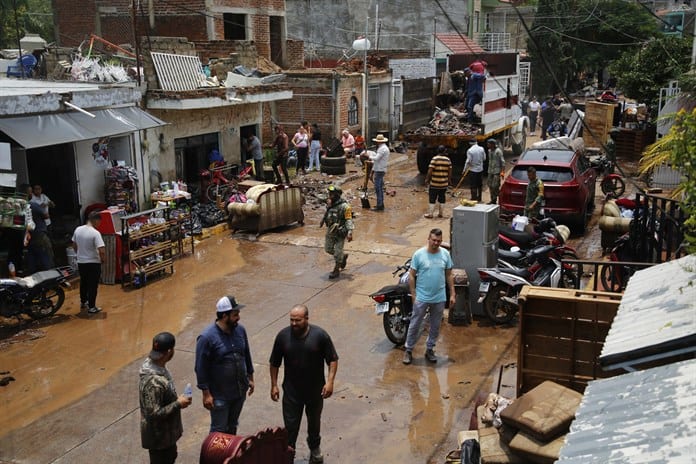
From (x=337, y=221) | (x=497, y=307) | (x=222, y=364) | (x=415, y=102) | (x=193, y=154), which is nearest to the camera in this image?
(x=222, y=364)

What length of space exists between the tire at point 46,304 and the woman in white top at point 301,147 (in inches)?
467

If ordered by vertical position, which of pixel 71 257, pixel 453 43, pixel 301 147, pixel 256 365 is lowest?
pixel 256 365

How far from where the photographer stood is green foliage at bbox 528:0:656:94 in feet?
141

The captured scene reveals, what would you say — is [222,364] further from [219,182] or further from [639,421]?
[219,182]

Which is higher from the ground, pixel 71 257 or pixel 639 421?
pixel 639 421

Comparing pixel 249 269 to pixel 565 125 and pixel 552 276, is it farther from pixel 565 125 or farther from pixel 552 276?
pixel 565 125

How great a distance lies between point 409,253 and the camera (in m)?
13.6

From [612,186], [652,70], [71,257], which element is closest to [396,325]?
[71,257]

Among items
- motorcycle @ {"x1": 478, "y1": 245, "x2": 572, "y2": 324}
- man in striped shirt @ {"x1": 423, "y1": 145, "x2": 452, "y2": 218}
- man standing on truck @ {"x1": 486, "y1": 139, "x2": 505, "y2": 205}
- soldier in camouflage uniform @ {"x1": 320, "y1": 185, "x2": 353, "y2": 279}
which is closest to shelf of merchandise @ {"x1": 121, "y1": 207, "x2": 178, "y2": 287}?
soldier in camouflage uniform @ {"x1": 320, "y1": 185, "x2": 353, "y2": 279}

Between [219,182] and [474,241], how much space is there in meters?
8.73

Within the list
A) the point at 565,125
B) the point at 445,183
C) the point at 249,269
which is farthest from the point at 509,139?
the point at 249,269

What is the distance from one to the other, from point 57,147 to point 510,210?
29.3 feet

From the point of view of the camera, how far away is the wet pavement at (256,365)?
698cm

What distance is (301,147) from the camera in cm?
2172
